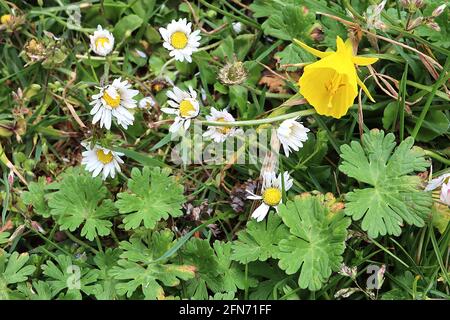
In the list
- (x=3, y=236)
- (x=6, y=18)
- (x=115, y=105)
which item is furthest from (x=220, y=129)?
(x=6, y=18)

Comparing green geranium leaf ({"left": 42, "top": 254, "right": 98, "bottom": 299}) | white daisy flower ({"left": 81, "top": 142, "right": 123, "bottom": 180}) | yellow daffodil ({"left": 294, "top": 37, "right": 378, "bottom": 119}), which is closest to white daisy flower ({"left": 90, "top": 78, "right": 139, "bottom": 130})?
white daisy flower ({"left": 81, "top": 142, "right": 123, "bottom": 180})

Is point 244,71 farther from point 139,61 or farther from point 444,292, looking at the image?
point 444,292

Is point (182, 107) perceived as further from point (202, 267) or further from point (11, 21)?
point (11, 21)

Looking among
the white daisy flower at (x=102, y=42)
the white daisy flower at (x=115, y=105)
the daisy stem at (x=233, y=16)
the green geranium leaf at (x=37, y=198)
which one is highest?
the daisy stem at (x=233, y=16)

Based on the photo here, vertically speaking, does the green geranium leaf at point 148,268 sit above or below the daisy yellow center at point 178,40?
below

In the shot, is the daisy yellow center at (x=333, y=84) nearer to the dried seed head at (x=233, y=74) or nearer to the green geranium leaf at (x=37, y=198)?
the dried seed head at (x=233, y=74)

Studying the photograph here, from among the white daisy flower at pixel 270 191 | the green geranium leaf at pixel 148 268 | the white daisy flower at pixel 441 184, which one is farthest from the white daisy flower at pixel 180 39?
the white daisy flower at pixel 441 184

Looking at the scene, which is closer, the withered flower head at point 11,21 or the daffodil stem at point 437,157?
the daffodil stem at point 437,157
